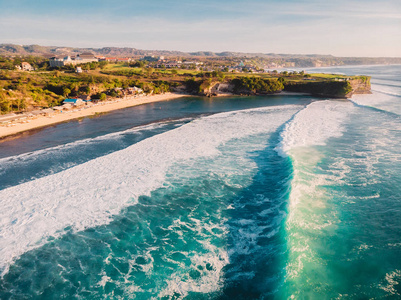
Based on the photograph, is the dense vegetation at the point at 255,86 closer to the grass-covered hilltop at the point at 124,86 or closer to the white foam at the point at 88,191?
the grass-covered hilltop at the point at 124,86

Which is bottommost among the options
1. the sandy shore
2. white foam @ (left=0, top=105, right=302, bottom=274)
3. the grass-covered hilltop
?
white foam @ (left=0, top=105, right=302, bottom=274)

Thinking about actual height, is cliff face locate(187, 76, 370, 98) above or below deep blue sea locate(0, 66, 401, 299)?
above

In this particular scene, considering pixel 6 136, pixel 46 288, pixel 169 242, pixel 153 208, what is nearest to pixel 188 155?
pixel 153 208

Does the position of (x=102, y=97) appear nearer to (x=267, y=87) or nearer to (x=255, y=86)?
(x=255, y=86)

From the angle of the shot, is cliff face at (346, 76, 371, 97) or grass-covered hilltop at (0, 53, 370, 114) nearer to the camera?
grass-covered hilltop at (0, 53, 370, 114)

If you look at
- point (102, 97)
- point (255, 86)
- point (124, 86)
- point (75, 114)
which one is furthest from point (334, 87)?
point (75, 114)

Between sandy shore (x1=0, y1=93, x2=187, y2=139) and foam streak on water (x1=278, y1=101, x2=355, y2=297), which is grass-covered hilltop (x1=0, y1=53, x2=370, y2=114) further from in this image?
foam streak on water (x1=278, y1=101, x2=355, y2=297)

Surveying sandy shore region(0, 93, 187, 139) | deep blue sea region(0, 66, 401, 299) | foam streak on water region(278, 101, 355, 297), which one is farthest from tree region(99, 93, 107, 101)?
foam streak on water region(278, 101, 355, 297)

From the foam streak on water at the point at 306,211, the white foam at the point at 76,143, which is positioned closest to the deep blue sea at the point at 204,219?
the foam streak on water at the point at 306,211
